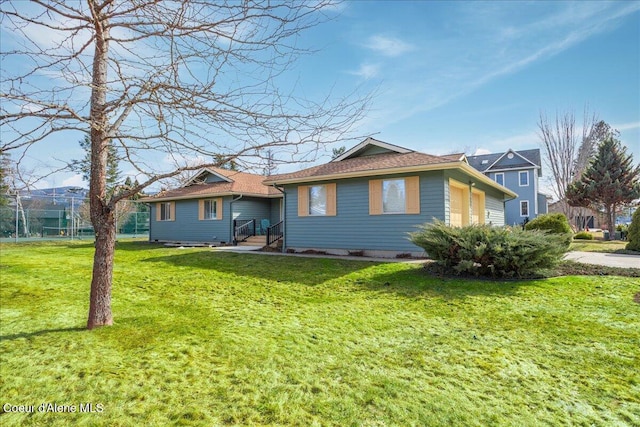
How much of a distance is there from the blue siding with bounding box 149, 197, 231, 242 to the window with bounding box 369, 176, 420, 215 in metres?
8.74

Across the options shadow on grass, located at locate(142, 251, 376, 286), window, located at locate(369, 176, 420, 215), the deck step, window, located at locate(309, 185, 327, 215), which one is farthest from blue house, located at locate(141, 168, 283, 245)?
window, located at locate(369, 176, 420, 215)

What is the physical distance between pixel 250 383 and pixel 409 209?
27.5ft

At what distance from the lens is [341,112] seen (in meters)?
3.17

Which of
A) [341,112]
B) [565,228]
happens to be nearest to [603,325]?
[341,112]

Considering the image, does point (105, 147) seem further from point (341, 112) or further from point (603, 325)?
point (603, 325)

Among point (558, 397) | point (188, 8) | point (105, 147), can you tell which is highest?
point (188, 8)

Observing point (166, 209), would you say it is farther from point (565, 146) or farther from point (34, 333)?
point (565, 146)

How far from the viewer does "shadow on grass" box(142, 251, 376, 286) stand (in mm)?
7840

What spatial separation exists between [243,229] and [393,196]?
917 centimetres

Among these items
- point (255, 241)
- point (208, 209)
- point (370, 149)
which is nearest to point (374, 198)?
point (370, 149)

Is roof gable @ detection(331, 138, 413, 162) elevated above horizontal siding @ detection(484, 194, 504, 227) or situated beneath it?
elevated above

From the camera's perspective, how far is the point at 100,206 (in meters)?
3.93

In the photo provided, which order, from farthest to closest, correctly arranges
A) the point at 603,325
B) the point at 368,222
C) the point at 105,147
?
the point at 368,222 → the point at 603,325 → the point at 105,147

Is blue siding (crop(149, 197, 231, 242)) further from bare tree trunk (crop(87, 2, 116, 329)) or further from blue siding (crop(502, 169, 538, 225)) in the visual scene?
blue siding (crop(502, 169, 538, 225))
